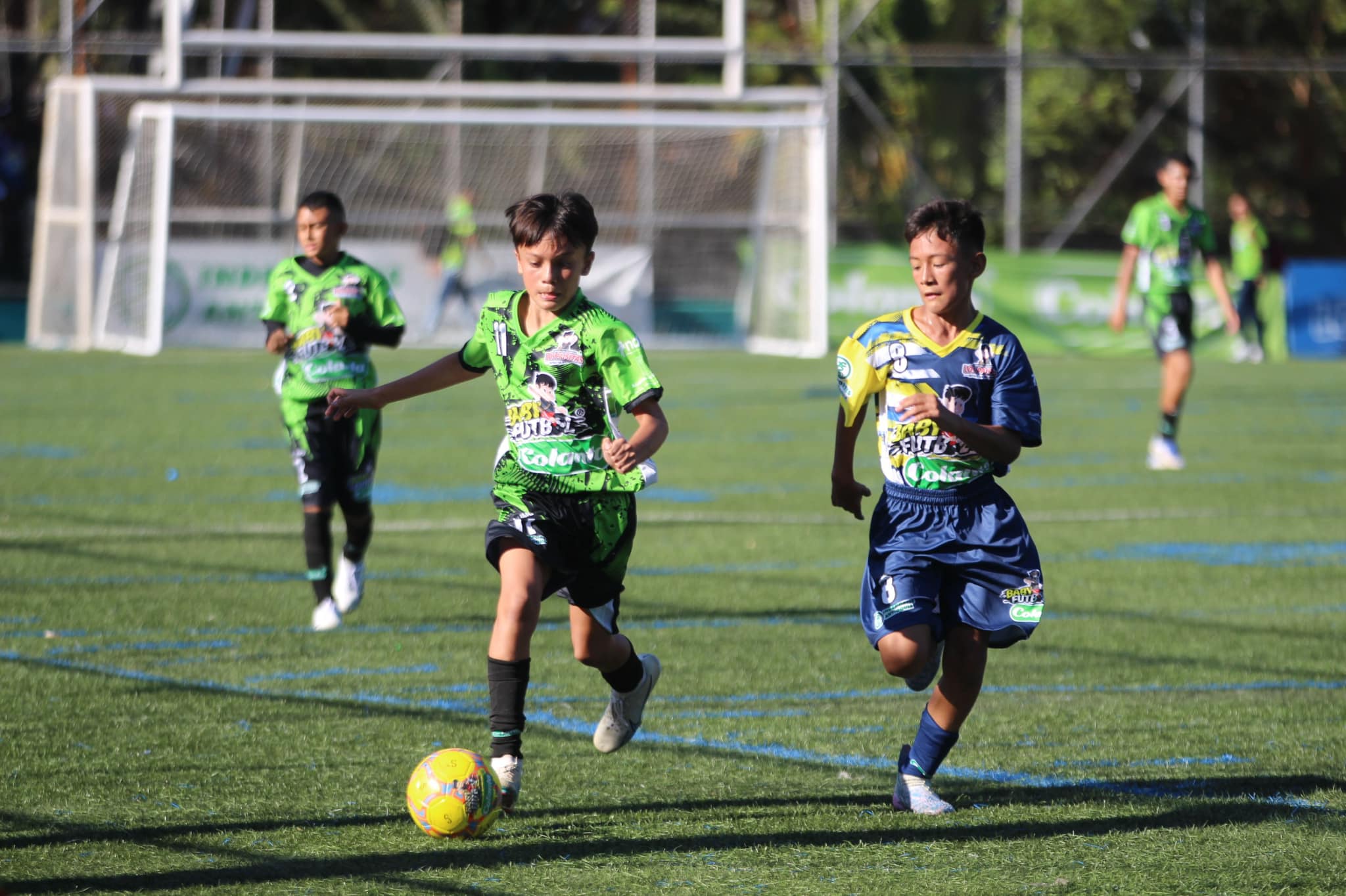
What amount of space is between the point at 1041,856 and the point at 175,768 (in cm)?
240

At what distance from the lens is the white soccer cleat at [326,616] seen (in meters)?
7.16

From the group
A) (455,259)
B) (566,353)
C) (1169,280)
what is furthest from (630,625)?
(455,259)

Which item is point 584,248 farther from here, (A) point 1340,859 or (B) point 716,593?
(B) point 716,593

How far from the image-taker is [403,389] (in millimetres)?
4910

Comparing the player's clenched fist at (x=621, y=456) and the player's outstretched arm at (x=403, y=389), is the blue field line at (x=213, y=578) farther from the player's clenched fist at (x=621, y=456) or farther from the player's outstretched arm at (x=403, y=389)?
the player's clenched fist at (x=621, y=456)

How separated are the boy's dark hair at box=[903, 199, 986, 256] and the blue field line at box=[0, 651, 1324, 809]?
1523 mm

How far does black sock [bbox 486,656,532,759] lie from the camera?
4520 millimetres

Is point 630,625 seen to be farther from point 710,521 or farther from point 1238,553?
point 1238,553

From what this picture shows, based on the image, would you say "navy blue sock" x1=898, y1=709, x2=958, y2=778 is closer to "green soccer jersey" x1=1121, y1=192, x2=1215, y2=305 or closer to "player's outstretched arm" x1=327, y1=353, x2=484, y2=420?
"player's outstretched arm" x1=327, y1=353, x2=484, y2=420

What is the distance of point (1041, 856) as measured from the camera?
4.14 meters

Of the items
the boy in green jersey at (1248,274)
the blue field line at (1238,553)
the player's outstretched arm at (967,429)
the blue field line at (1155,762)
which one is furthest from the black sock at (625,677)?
the boy in green jersey at (1248,274)

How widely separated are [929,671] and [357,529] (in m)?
3.79

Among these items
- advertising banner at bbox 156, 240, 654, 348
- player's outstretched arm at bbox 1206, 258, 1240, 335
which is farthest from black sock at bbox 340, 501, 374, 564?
advertising banner at bbox 156, 240, 654, 348

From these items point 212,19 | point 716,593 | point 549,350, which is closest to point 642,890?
point 549,350
